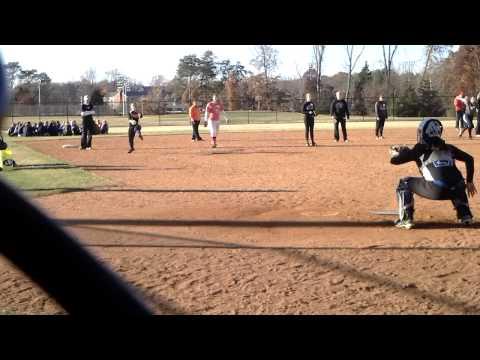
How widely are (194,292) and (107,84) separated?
205ft

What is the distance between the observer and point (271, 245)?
6371 mm

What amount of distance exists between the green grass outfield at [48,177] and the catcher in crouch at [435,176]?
6677mm

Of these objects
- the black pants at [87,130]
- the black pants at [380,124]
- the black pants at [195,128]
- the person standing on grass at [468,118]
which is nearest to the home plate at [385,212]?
the black pants at [87,130]

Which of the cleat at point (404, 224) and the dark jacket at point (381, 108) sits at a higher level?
the dark jacket at point (381, 108)

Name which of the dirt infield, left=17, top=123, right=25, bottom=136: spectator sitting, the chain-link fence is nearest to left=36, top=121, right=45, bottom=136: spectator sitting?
left=17, top=123, right=25, bottom=136: spectator sitting

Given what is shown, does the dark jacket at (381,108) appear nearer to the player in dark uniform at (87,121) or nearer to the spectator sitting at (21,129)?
the player in dark uniform at (87,121)

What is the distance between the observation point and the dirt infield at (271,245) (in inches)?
178

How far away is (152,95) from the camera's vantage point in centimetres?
6425

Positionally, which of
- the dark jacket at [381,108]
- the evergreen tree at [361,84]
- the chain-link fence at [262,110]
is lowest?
the dark jacket at [381,108]

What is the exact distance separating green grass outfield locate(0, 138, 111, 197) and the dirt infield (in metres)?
0.55

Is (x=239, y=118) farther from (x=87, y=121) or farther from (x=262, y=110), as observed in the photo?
(x=87, y=121)

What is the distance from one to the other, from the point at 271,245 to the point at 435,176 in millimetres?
2559

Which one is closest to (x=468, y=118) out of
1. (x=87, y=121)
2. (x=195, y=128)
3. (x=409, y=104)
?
(x=195, y=128)
